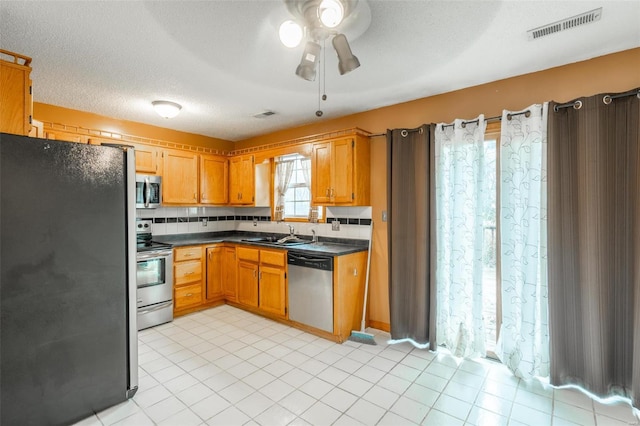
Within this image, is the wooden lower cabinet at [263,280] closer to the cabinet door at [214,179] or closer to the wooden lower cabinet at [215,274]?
the wooden lower cabinet at [215,274]

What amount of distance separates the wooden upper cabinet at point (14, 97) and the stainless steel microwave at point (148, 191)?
6.26 ft

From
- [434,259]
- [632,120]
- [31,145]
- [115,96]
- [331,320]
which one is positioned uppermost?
[115,96]

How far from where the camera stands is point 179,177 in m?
4.31

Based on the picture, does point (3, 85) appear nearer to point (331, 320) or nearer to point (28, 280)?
point (28, 280)

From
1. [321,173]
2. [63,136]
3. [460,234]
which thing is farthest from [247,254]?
[460,234]

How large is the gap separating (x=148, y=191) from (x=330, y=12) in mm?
3409

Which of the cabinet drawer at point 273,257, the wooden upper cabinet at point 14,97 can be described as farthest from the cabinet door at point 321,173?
the wooden upper cabinet at point 14,97

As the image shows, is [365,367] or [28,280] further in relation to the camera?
[365,367]

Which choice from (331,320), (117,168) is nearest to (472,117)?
(331,320)

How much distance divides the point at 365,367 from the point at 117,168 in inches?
99.6

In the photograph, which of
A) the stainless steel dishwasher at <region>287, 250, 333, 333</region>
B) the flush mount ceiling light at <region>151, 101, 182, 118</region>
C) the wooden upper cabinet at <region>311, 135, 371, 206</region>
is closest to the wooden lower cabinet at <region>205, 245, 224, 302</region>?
the stainless steel dishwasher at <region>287, 250, 333, 333</region>

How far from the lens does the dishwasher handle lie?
10.5ft

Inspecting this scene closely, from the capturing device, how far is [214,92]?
303 centimetres

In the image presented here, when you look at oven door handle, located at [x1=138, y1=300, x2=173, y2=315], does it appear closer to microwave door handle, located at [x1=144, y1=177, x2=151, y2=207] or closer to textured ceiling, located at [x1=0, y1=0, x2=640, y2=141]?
microwave door handle, located at [x1=144, y1=177, x2=151, y2=207]
